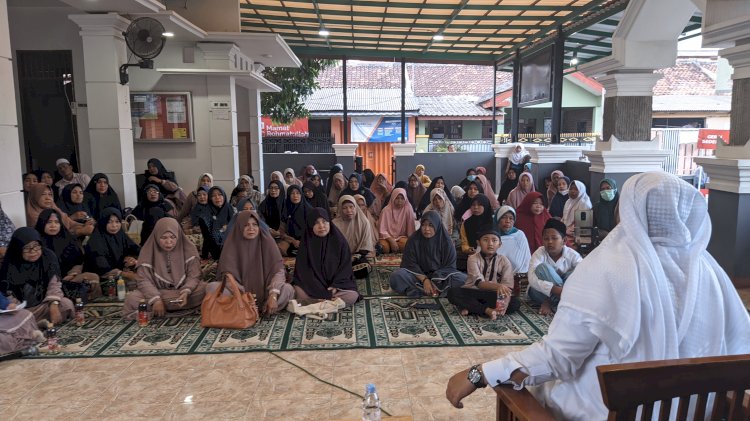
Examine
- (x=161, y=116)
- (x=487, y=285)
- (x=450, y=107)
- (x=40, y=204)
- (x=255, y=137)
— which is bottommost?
(x=487, y=285)

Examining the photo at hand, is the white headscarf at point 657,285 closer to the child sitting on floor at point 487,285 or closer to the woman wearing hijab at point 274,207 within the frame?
the child sitting on floor at point 487,285

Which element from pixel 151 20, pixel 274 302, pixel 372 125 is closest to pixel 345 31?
pixel 151 20

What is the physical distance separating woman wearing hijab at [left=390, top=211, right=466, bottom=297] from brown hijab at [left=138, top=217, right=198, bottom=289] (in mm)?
1767

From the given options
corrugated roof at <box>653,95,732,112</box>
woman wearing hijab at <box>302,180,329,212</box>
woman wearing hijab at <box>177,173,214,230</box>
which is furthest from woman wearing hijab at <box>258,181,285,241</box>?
corrugated roof at <box>653,95,732,112</box>

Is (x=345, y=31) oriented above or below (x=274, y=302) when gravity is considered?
above

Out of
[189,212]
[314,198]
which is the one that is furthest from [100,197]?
[314,198]

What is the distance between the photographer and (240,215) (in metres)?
4.43

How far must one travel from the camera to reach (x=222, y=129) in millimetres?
7852

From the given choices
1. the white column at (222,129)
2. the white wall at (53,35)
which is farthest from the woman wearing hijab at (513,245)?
the white wall at (53,35)

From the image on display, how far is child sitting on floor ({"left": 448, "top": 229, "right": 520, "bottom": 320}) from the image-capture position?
411 cm

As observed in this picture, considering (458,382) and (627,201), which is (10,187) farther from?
(627,201)

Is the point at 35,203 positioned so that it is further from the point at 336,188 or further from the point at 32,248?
the point at 336,188

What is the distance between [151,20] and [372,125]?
1225cm

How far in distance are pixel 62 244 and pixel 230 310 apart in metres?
1.87
